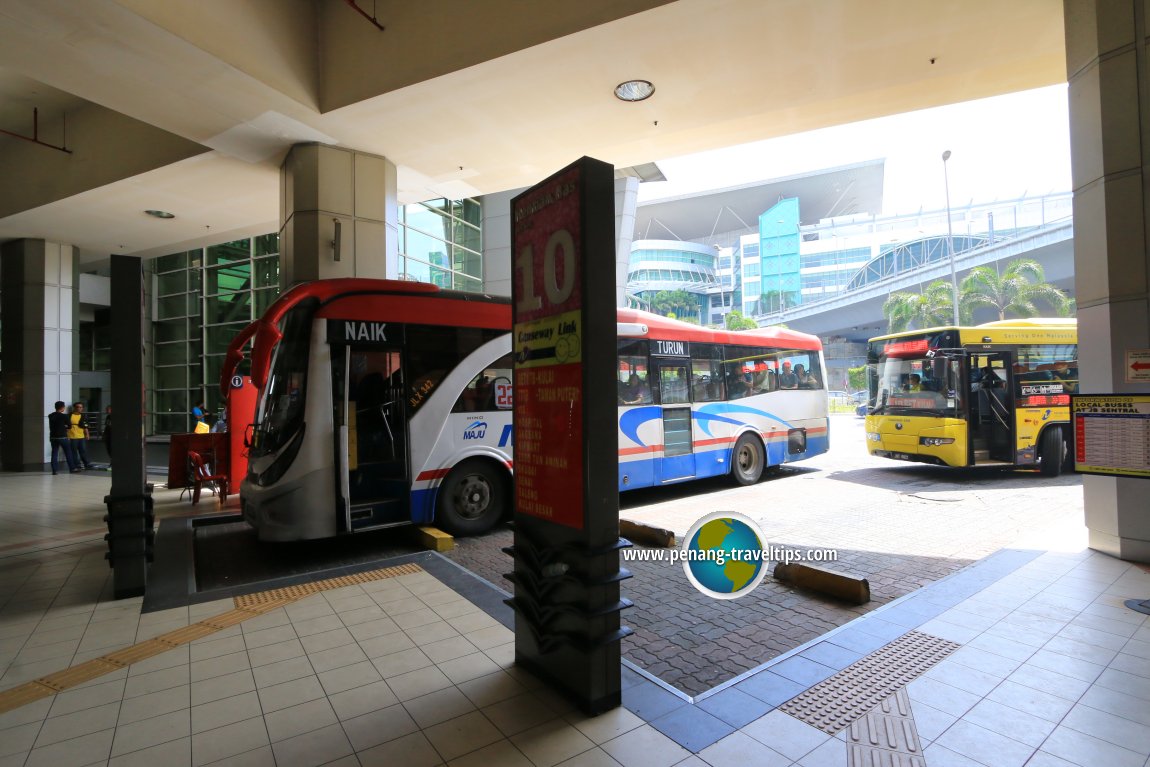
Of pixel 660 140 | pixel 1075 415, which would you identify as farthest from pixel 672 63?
pixel 1075 415

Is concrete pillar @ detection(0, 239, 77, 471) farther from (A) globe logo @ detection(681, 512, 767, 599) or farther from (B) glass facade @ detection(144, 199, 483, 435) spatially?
(A) globe logo @ detection(681, 512, 767, 599)

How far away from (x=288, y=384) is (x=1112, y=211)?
8062mm

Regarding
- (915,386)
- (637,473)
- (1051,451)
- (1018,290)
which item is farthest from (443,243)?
(1018,290)

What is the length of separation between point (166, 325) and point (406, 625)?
69.8 feet

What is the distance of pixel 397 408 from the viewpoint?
21.2 ft

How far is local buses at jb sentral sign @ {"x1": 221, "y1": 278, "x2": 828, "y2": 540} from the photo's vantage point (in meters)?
5.89

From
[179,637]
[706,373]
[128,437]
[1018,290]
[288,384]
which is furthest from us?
[1018,290]

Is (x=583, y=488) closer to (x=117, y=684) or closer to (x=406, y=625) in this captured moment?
(x=406, y=625)

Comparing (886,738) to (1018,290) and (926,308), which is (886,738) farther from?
(926,308)

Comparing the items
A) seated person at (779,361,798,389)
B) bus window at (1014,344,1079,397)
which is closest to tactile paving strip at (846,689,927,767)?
seated person at (779,361,798,389)

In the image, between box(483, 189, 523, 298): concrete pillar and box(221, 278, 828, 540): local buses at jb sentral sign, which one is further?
box(483, 189, 523, 298): concrete pillar

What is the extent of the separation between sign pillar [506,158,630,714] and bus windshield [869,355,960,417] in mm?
9183

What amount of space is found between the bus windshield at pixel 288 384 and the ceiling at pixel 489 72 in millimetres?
→ 2868

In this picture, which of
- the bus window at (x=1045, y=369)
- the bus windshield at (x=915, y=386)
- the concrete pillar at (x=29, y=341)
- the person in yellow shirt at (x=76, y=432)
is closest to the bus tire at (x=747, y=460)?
the bus windshield at (x=915, y=386)
